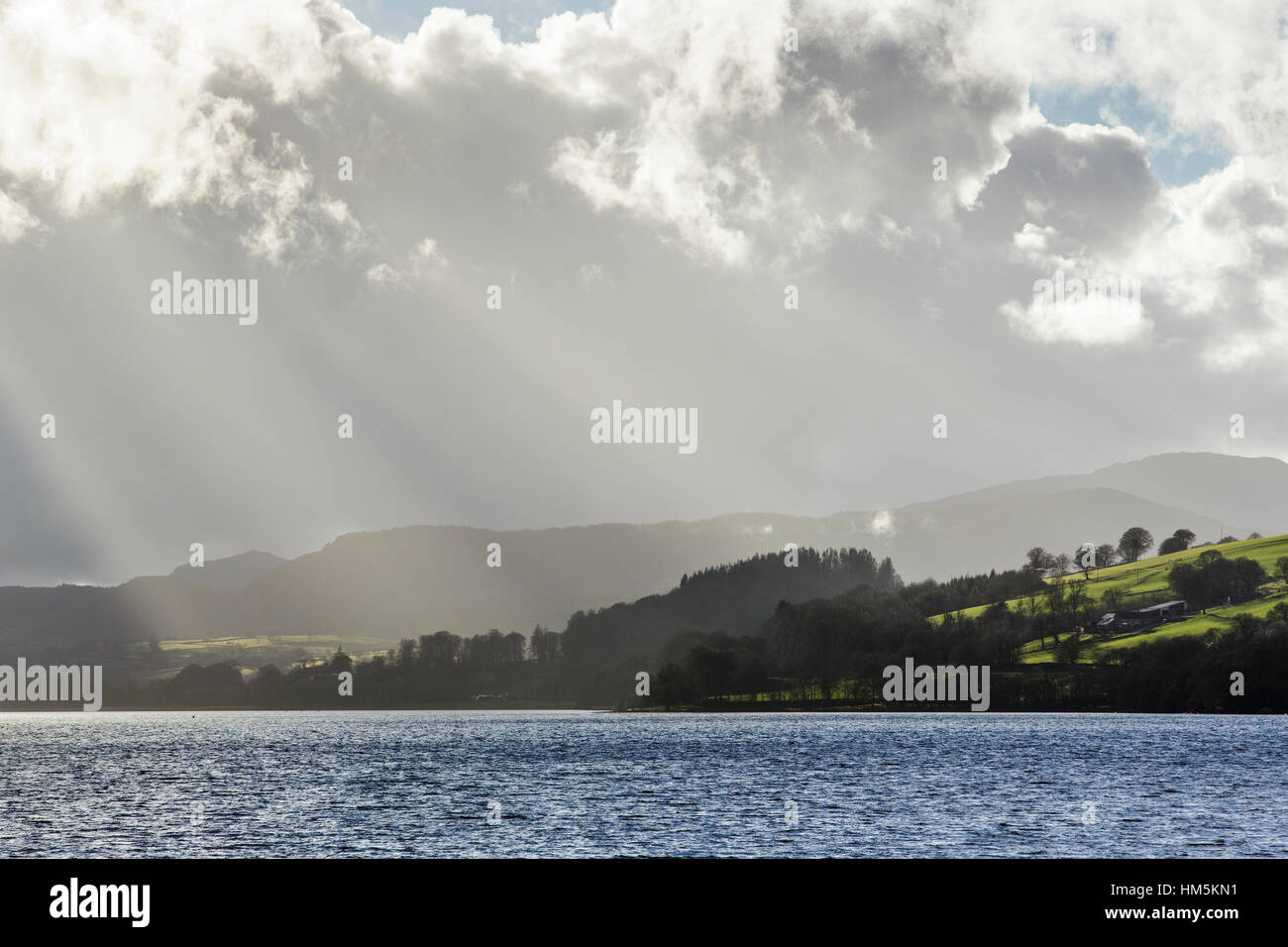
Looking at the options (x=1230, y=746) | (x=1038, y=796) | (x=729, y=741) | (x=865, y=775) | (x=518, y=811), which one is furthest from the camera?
(x=729, y=741)

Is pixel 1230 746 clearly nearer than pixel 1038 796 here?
No

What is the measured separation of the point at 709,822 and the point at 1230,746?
112m

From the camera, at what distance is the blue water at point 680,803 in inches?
2835

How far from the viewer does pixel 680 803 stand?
95.1 m

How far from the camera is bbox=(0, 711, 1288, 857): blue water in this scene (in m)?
72.0

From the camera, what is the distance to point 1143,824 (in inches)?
3152
